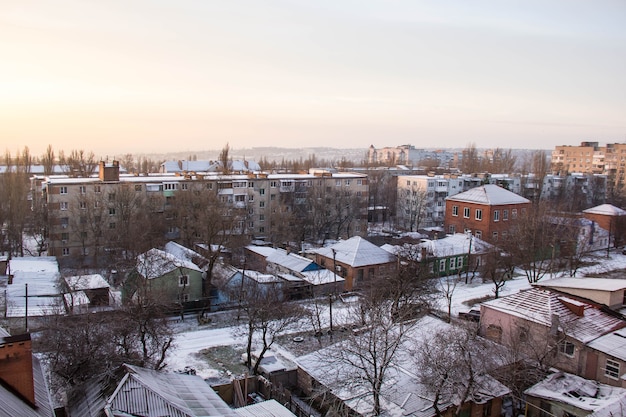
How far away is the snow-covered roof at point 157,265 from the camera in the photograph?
23.1 m

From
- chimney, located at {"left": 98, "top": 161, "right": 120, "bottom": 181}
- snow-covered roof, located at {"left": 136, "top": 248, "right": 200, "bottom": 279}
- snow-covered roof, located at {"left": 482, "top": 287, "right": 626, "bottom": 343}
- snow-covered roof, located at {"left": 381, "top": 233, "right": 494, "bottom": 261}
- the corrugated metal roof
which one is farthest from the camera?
chimney, located at {"left": 98, "top": 161, "right": 120, "bottom": 181}

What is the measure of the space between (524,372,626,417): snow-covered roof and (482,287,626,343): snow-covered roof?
70.4 inches

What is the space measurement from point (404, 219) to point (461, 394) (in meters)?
38.8

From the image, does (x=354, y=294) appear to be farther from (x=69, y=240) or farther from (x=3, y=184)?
(x=3, y=184)

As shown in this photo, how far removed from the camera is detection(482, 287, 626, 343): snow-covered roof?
16953 millimetres

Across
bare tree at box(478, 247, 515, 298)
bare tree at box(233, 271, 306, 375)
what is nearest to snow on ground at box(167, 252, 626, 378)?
bare tree at box(478, 247, 515, 298)

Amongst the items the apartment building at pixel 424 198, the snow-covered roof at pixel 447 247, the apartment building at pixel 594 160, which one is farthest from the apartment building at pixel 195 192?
the apartment building at pixel 594 160

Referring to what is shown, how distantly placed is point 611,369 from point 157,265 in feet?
62.7

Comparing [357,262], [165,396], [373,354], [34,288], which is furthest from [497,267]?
[34,288]

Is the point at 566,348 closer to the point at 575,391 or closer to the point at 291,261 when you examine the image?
the point at 575,391

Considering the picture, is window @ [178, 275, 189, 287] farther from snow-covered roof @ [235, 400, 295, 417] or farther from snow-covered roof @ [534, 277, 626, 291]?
snow-covered roof @ [534, 277, 626, 291]

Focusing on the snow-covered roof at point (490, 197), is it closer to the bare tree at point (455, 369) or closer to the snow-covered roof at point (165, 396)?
the bare tree at point (455, 369)

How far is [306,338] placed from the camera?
2100cm

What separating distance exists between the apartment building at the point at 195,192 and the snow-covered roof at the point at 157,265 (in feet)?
26.2
